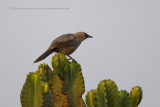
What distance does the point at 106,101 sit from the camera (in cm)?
429

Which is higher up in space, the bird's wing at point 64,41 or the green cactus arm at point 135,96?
the bird's wing at point 64,41

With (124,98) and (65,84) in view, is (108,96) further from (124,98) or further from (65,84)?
(65,84)

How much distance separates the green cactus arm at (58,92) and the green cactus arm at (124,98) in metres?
0.96

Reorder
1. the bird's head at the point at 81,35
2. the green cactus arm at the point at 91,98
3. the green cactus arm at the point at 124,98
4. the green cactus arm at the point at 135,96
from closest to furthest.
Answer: the green cactus arm at the point at 91,98
the green cactus arm at the point at 124,98
the green cactus arm at the point at 135,96
the bird's head at the point at 81,35

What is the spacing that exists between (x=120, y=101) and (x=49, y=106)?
1142 mm

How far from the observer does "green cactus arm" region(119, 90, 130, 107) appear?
4.52 meters

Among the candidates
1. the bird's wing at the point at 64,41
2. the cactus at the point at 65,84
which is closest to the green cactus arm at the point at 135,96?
the cactus at the point at 65,84

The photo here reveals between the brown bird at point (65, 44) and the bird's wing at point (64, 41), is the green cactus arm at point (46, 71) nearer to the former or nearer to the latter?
the brown bird at point (65, 44)

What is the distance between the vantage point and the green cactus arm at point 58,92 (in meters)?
4.81

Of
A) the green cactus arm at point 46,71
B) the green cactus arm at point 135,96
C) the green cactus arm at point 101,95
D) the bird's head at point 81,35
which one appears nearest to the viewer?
Result: the green cactus arm at point 101,95

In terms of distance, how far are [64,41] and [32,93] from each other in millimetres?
2135

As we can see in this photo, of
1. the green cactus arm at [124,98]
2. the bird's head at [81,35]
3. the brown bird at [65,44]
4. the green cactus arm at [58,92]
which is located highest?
the bird's head at [81,35]

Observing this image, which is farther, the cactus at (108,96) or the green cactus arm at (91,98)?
the green cactus arm at (91,98)

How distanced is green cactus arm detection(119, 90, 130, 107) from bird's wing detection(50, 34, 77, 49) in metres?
2.12
